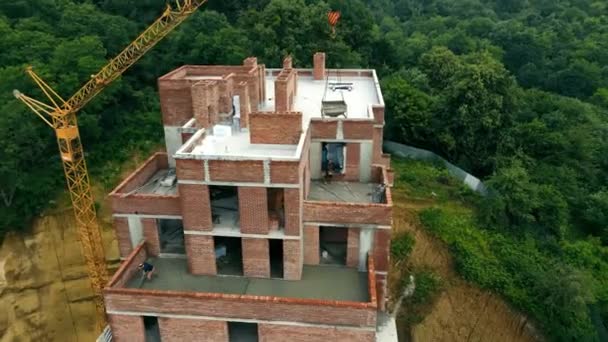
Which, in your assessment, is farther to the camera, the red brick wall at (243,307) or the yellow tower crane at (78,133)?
the yellow tower crane at (78,133)

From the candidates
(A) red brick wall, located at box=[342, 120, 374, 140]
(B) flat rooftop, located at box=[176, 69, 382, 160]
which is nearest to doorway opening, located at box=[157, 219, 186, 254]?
(B) flat rooftop, located at box=[176, 69, 382, 160]

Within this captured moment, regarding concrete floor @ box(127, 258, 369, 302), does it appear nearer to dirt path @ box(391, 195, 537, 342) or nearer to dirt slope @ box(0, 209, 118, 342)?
dirt path @ box(391, 195, 537, 342)

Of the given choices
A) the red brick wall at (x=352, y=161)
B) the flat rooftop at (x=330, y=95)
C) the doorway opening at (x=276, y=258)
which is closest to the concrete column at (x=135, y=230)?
the doorway opening at (x=276, y=258)

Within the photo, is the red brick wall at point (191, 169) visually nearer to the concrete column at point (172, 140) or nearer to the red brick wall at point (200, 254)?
the red brick wall at point (200, 254)

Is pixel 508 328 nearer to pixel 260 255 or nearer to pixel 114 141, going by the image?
pixel 260 255

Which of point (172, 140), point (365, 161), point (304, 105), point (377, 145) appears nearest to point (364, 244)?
point (365, 161)

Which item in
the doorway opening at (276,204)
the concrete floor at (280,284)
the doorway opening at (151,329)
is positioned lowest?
the doorway opening at (151,329)
